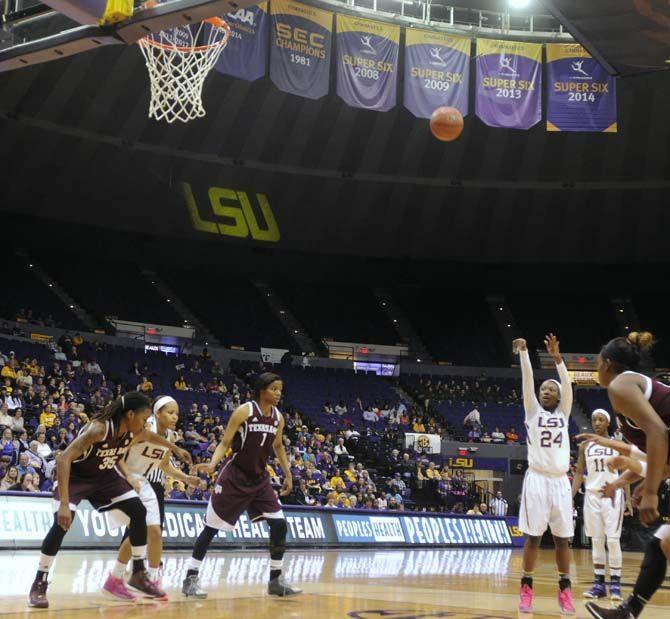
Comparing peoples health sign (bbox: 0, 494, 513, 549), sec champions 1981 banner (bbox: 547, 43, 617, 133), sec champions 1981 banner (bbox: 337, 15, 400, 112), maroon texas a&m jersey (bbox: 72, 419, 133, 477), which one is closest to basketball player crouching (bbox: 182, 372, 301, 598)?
maroon texas a&m jersey (bbox: 72, 419, 133, 477)

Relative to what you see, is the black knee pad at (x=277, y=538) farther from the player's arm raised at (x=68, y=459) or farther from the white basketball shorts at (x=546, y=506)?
the white basketball shorts at (x=546, y=506)

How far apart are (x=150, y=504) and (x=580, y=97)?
2129cm

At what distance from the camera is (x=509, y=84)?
1080 inches

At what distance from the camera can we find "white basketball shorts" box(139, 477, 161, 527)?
9336mm

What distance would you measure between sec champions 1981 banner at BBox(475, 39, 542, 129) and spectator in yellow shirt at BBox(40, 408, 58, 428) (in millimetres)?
14406

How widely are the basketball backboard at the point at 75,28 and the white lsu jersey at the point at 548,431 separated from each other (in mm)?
4647

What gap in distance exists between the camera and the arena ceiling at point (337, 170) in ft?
98.4

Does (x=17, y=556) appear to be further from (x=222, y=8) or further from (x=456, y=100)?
(x=456, y=100)

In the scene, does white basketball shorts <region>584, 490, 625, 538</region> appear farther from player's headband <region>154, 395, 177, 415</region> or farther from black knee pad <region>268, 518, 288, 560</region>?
player's headband <region>154, 395, 177, 415</region>

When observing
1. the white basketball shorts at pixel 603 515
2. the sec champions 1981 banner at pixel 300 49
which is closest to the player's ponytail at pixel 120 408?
the white basketball shorts at pixel 603 515

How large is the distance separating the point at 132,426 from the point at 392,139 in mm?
25995

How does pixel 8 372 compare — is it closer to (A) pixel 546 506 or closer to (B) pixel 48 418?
(B) pixel 48 418

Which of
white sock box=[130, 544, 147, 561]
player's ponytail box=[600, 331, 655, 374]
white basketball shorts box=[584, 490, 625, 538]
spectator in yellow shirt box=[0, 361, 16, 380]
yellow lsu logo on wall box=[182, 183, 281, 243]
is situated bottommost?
white sock box=[130, 544, 147, 561]

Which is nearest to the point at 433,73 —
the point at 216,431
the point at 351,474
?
the point at 351,474
